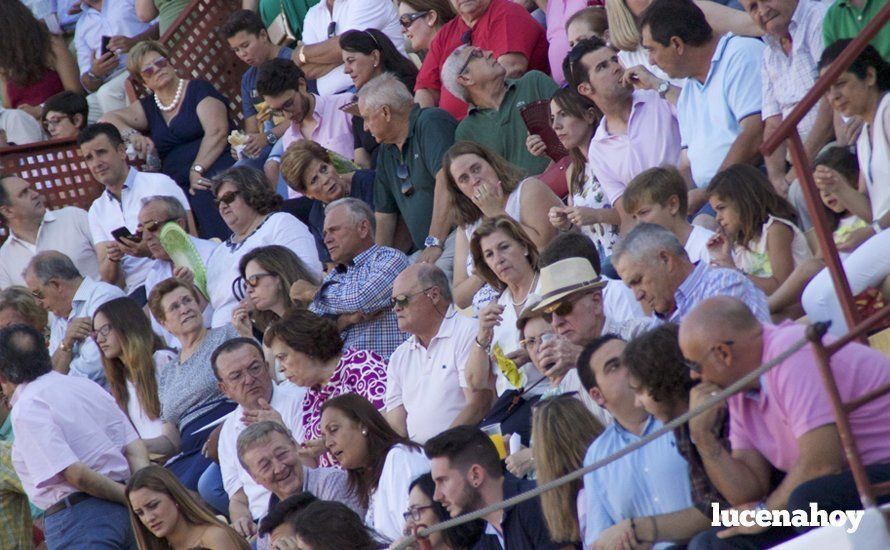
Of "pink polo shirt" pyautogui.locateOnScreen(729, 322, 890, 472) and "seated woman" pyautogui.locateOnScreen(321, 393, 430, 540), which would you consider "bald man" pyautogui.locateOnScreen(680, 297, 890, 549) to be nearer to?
"pink polo shirt" pyautogui.locateOnScreen(729, 322, 890, 472)

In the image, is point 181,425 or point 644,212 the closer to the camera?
point 644,212

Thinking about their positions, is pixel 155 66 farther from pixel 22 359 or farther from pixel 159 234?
pixel 22 359

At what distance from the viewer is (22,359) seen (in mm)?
8289

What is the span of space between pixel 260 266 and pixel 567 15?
2402 mm

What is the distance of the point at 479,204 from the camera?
8.09m

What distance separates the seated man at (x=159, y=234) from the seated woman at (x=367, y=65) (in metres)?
1.17

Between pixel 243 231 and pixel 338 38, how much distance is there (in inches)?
81.5

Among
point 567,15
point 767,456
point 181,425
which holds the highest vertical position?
point 567,15

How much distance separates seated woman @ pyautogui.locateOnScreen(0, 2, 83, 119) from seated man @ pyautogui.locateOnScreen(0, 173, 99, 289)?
2.03m

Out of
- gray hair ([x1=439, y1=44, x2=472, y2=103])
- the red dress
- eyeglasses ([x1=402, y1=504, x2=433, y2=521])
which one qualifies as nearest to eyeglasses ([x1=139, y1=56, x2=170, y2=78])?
the red dress

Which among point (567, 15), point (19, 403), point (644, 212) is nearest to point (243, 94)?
point (567, 15)

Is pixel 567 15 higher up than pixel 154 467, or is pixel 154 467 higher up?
pixel 567 15

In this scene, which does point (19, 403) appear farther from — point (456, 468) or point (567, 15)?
point (567, 15)

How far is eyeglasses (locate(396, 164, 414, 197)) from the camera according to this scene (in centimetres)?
945
